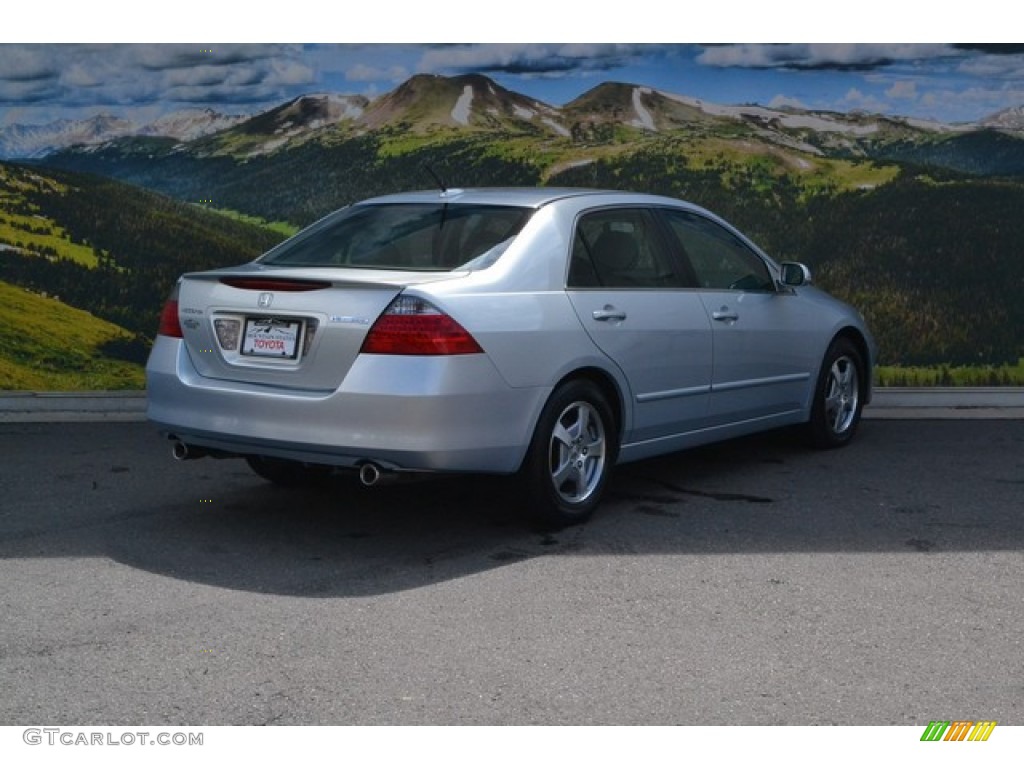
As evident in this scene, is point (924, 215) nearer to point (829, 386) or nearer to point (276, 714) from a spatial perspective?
point (829, 386)

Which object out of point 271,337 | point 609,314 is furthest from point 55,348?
point 609,314

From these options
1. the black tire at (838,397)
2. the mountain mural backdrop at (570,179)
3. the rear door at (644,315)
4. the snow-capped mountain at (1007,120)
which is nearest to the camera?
the rear door at (644,315)

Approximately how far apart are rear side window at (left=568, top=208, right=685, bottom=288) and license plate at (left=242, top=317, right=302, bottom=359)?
1.34 m

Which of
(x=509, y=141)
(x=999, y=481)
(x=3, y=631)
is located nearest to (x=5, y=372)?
(x=509, y=141)

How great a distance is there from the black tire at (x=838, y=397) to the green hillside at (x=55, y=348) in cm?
510

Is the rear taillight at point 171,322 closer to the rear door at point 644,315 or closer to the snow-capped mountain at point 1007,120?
the rear door at point 644,315

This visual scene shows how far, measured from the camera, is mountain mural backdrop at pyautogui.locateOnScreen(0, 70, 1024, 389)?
11.6m

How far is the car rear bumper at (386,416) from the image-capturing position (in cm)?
607

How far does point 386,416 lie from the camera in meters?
6.07

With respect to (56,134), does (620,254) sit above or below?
below

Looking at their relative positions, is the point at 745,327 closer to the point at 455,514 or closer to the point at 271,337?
the point at 455,514

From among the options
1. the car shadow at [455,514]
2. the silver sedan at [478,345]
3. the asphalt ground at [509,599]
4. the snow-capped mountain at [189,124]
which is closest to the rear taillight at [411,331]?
the silver sedan at [478,345]

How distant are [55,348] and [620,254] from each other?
545 cm
